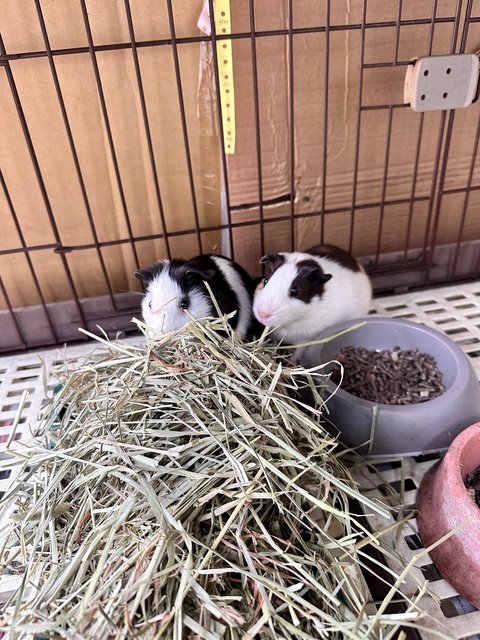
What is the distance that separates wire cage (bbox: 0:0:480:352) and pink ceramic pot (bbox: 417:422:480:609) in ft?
3.18

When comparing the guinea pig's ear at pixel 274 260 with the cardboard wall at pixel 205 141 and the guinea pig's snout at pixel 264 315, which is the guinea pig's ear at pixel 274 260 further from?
the cardboard wall at pixel 205 141

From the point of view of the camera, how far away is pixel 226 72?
1.50 m

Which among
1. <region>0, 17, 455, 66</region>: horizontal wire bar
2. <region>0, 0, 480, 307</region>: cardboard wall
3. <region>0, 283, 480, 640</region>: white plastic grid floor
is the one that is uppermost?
<region>0, 17, 455, 66</region>: horizontal wire bar

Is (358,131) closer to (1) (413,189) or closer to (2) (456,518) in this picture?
(1) (413,189)

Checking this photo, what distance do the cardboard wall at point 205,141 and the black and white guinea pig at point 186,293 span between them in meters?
0.31

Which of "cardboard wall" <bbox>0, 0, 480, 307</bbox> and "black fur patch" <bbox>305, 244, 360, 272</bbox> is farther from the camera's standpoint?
"black fur patch" <bbox>305, 244, 360, 272</bbox>

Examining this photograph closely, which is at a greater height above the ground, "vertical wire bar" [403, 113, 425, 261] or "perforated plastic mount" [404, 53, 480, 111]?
"perforated plastic mount" [404, 53, 480, 111]

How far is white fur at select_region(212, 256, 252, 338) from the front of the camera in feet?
5.09

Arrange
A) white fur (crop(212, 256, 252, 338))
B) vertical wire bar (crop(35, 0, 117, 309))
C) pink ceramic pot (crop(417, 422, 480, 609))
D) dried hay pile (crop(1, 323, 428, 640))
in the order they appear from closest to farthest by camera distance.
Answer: dried hay pile (crop(1, 323, 428, 640)) → pink ceramic pot (crop(417, 422, 480, 609)) → vertical wire bar (crop(35, 0, 117, 309)) → white fur (crop(212, 256, 252, 338))

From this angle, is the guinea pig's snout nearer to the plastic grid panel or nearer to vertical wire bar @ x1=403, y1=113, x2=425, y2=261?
the plastic grid panel

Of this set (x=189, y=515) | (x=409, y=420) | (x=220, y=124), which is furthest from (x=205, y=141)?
(x=189, y=515)

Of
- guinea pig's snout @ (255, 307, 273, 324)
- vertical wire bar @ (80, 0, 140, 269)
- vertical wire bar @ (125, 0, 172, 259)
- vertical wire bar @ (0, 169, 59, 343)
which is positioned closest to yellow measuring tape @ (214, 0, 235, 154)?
vertical wire bar @ (125, 0, 172, 259)

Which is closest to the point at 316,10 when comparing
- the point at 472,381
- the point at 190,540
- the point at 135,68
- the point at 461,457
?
the point at 135,68

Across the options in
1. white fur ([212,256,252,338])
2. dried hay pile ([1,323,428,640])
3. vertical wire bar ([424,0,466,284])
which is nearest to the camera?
dried hay pile ([1,323,428,640])
